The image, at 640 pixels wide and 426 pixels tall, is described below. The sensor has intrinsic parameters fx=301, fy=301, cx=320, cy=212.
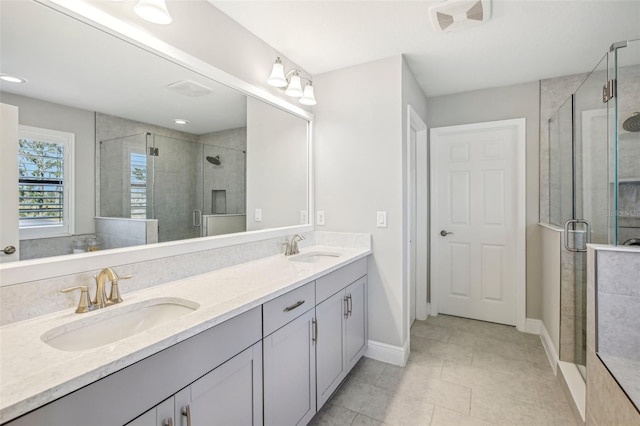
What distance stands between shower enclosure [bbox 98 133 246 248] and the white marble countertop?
355 millimetres

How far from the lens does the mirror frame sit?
43.2 inches

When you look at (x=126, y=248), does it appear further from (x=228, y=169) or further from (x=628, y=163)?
(x=628, y=163)

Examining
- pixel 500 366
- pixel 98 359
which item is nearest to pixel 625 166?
pixel 500 366

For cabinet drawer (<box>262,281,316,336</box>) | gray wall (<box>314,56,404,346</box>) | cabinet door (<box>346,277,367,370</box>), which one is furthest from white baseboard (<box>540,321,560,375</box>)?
cabinet drawer (<box>262,281,316,336</box>)

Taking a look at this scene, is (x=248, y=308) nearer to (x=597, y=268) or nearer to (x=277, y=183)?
(x=277, y=183)

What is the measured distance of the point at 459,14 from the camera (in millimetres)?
1903

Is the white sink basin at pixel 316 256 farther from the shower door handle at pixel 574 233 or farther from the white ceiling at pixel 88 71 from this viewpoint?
the shower door handle at pixel 574 233

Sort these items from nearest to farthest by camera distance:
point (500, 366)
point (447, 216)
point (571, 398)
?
point (571, 398)
point (500, 366)
point (447, 216)

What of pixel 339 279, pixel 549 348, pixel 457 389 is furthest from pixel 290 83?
pixel 549 348

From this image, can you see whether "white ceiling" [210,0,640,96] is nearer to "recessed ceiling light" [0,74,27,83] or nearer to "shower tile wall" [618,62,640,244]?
"shower tile wall" [618,62,640,244]

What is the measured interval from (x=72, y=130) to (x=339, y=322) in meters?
1.74

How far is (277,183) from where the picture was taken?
8.02 feet

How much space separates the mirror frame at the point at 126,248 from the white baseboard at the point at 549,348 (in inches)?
96.9

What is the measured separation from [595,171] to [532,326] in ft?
5.94
